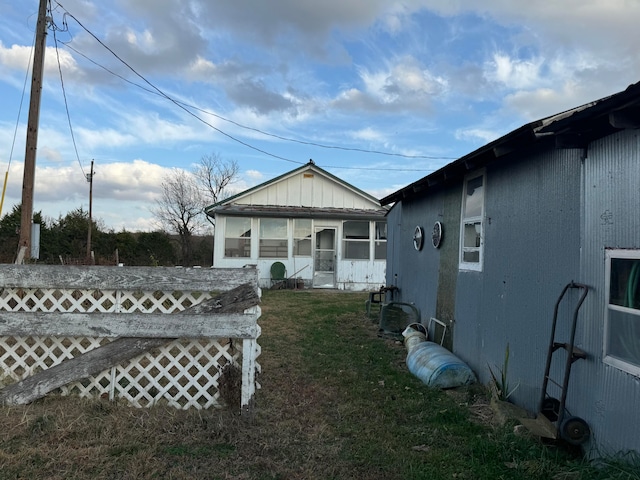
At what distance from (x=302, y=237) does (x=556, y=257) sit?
42.5ft

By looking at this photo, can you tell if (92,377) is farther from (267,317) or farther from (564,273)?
(267,317)

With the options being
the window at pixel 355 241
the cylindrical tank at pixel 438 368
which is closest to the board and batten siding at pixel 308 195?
the window at pixel 355 241

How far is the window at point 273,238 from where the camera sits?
16.2m

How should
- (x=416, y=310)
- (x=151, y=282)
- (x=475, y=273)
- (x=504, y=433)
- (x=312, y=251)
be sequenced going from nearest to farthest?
(x=504, y=433)
(x=151, y=282)
(x=475, y=273)
(x=416, y=310)
(x=312, y=251)

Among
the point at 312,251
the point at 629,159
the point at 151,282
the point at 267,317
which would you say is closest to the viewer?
the point at 629,159

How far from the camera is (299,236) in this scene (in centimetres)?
1641

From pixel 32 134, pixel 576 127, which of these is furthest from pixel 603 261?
pixel 32 134

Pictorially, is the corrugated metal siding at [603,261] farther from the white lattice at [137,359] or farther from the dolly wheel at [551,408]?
the white lattice at [137,359]

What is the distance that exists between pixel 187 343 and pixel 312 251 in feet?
41.2

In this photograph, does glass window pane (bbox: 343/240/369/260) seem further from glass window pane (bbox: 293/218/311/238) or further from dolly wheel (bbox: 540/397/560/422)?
dolly wheel (bbox: 540/397/560/422)

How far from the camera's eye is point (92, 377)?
12.8ft

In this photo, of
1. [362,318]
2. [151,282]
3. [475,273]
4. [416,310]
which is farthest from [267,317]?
[151,282]

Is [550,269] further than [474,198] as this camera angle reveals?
No

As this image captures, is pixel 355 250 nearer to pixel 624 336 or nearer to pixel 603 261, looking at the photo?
pixel 603 261
